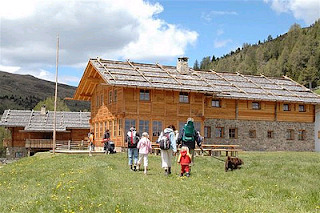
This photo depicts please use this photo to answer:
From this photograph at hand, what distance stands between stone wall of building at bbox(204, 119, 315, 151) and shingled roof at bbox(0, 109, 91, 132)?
23.3 meters

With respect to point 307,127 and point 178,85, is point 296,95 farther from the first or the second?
point 178,85

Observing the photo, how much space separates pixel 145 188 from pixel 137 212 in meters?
3.66

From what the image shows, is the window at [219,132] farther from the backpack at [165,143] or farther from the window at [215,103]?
the backpack at [165,143]

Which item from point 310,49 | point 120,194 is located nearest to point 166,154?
point 120,194

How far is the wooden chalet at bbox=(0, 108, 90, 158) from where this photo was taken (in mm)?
54256

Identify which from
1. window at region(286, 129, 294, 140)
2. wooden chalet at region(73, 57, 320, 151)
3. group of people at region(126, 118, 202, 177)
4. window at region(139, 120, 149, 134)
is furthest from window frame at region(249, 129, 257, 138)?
group of people at region(126, 118, 202, 177)

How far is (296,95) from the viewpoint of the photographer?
40781mm

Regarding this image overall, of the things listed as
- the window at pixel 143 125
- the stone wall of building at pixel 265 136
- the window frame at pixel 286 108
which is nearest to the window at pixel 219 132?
the stone wall of building at pixel 265 136

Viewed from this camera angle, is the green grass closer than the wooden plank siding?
Yes

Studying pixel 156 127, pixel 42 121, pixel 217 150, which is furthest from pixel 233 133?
pixel 42 121

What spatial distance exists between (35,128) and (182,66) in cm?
2350

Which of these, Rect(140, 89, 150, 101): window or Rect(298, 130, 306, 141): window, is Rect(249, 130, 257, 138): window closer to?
Rect(298, 130, 306, 141): window

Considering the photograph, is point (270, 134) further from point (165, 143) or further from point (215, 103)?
point (165, 143)

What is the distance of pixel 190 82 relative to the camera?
35.4 m
